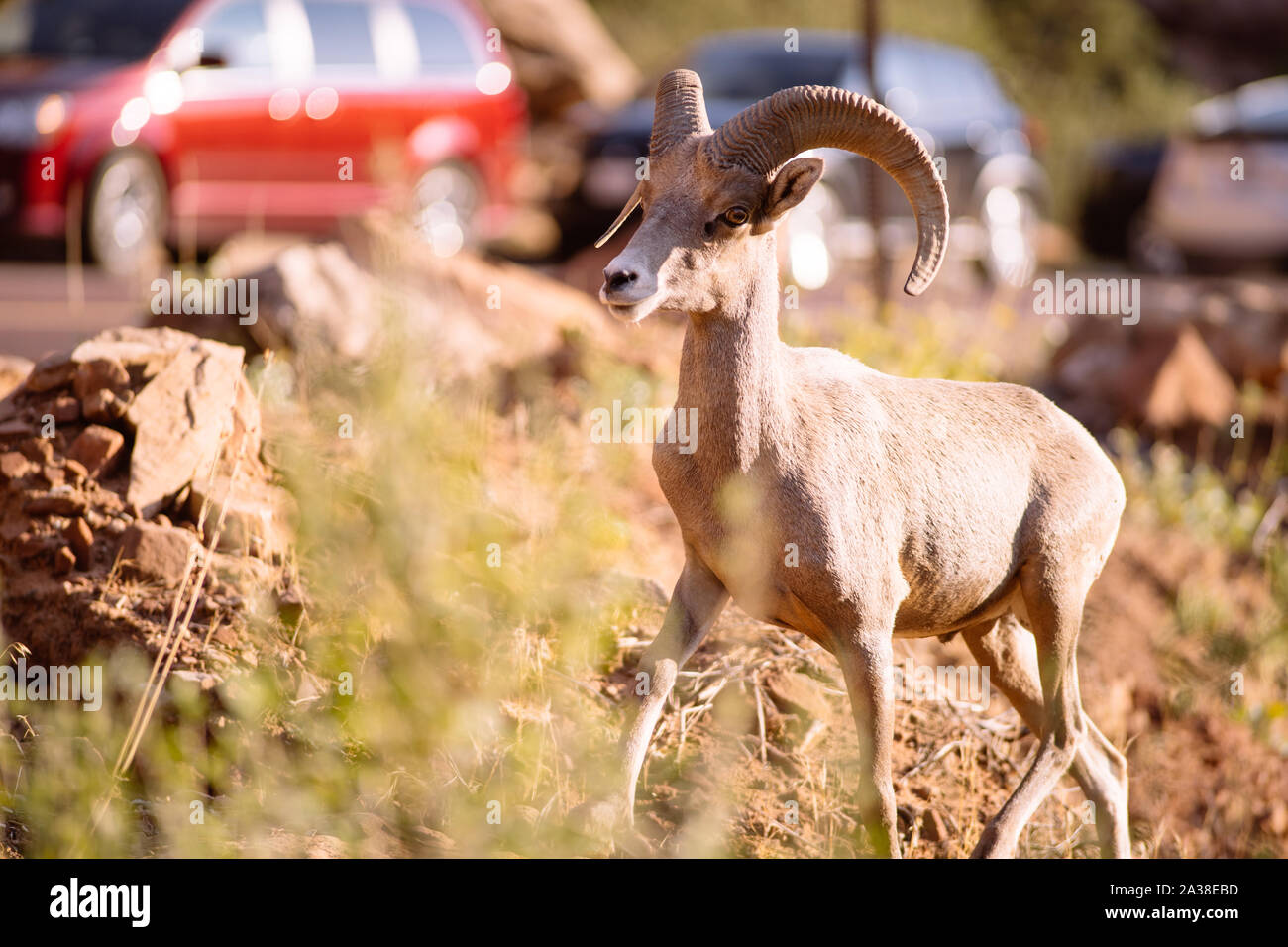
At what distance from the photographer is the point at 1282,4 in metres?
29.8

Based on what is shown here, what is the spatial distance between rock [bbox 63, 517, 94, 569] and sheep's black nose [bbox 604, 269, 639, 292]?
252 cm

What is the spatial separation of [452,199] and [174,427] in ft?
29.7

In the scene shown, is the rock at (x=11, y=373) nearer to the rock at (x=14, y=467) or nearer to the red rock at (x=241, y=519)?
the rock at (x=14, y=467)

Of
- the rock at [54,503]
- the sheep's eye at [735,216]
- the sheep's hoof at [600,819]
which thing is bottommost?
the sheep's hoof at [600,819]

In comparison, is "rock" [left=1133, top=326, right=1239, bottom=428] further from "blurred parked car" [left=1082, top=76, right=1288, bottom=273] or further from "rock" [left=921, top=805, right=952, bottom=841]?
"blurred parked car" [left=1082, top=76, right=1288, bottom=273]

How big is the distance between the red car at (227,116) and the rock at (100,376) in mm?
5576

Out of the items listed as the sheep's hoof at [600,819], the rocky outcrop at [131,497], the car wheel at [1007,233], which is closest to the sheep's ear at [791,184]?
the sheep's hoof at [600,819]

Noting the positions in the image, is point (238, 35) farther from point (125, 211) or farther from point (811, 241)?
point (811, 241)

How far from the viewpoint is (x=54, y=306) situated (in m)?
10.7

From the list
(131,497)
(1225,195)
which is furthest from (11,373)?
(1225,195)

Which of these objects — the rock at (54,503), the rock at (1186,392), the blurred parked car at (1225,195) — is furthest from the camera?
the blurred parked car at (1225,195)

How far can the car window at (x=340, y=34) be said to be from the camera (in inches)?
516
